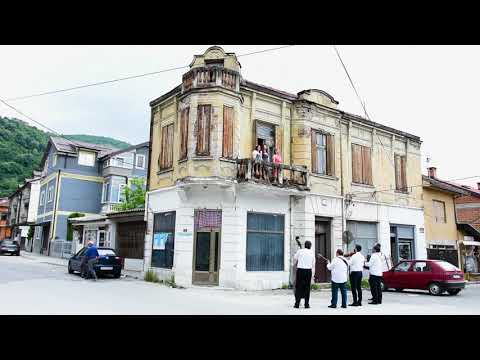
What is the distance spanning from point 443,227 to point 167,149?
60.8 ft

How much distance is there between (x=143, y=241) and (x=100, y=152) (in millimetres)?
24690

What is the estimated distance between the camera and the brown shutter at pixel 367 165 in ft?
70.6

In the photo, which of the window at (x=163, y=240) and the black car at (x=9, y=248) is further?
the black car at (x=9, y=248)

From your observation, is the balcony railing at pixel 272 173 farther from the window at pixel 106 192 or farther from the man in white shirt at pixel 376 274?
the window at pixel 106 192

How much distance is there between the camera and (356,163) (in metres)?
A: 21.2

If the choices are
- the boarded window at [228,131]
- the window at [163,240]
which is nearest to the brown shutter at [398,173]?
the boarded window at [228,131]

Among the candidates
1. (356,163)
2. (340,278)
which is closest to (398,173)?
Answer: (356,163)

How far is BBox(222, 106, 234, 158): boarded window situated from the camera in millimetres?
16562

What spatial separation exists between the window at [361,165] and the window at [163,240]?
983 centimetres

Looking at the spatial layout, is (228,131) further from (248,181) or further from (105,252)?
(105,252)

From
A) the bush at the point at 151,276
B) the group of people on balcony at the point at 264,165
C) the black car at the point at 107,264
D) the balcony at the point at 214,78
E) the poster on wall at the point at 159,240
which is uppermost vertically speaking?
the balcony at the point at 214,78

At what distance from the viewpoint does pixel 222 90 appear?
16.5 meters

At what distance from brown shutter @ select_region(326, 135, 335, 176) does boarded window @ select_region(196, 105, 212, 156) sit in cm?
679
